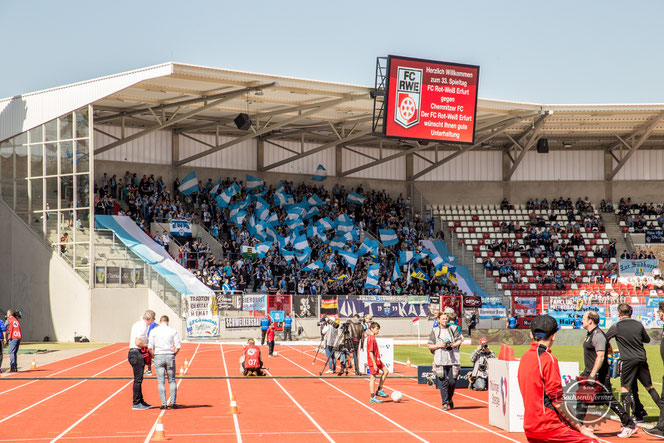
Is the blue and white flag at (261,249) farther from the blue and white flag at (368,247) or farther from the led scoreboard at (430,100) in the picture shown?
the led scoreboard at (430,100)

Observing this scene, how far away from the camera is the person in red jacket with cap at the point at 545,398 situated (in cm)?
703

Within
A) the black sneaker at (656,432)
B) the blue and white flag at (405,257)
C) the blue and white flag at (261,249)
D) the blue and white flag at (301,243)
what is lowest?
the black sneaker at (656,432)

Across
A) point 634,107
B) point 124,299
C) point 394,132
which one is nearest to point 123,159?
point 124,299

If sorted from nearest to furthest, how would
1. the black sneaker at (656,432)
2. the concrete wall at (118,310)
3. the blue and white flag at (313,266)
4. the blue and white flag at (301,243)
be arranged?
the black sneaker at (656,432) → the concrete wall at (118,310) → the blue and white flag at (313,266) → the blue and white flag at (301,243)

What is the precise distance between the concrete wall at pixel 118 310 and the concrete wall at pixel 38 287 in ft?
1.33

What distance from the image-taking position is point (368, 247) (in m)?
50.6

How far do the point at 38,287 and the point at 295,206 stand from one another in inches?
690

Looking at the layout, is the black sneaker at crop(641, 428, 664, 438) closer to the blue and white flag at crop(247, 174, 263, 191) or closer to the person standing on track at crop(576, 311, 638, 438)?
the person standing on track at crop(576, 311, 638, 438)

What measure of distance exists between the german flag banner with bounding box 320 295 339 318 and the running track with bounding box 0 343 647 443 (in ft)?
58.3

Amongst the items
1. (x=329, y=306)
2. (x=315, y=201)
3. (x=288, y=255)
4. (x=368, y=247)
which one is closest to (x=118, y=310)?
(x=329, y=306)

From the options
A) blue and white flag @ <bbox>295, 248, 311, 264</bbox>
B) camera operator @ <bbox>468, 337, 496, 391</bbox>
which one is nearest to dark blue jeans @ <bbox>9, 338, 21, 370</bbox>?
camera operator @ <bbox>468, 337, 496, 391</bbox>

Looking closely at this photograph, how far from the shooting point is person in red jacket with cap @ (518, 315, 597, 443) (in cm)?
703

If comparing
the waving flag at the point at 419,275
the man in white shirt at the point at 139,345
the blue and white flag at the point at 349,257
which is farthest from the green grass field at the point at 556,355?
the waving flag at the point at 419,275

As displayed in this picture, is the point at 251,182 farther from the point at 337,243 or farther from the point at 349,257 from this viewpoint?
the point at 349,257
